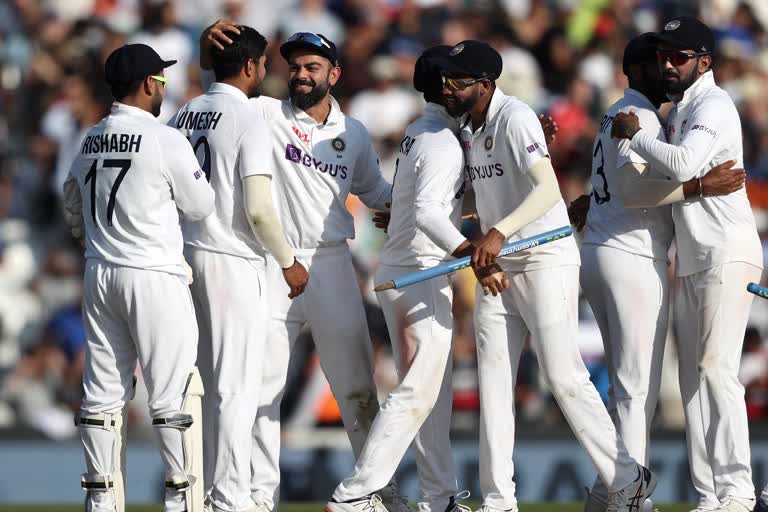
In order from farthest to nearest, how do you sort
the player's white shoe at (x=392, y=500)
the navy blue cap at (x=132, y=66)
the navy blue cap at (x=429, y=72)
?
the player's white shoe at (x=392, y=500), the navy blue cap at (x=429, y=72), the navy blue cap at (x=132, y=66)

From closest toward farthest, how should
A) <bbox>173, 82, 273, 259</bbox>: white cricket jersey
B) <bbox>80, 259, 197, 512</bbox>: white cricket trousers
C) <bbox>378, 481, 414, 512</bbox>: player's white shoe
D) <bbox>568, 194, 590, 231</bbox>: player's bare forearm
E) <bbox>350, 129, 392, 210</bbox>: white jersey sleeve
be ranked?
1. <bbox>80, 259, 197, 512</bbox>: white cricket trousers
2. <bbox>173, 82, 273, 259</bbox>: white cricket jersey
3. <bbox>378, 481, 414, 512</bbox>: player's white shoe
4. <bbox>350, 129, 392, 210</bbox>: white jersey sleeve
5. <bbox>568, 194, 590, 231</bbox>: player's bare forearm

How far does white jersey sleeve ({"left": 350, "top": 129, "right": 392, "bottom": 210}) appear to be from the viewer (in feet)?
25.7

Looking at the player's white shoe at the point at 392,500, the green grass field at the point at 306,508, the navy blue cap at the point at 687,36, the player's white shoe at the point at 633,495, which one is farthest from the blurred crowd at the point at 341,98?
the navy blue cap at the point at 687,36

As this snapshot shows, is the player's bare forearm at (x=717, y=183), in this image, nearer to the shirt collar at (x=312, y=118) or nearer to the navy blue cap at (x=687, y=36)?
the navy blue cap at (x=687, y=36)

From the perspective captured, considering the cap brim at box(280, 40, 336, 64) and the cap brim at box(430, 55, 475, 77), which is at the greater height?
the cap brim at box(280, 40, 336, 64)

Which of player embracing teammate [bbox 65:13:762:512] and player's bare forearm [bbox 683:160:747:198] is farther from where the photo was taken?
player's bare forearm [bbox 683:160:747:198]

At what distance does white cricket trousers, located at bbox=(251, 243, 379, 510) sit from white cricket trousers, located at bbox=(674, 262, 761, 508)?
168 cm

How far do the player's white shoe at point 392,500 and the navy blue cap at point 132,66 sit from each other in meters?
2.55

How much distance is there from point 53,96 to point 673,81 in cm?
742

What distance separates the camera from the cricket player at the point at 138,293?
21.5 feet

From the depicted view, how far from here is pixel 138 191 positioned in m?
6.59

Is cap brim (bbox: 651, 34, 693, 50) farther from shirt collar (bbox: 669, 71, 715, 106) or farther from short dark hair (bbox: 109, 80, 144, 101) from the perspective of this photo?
short dark hair (bbox: 109, 80, 144, 101)

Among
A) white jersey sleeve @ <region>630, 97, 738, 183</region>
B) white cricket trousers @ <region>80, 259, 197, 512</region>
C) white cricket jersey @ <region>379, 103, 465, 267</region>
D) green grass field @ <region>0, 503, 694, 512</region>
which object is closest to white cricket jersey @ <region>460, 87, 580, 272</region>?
white cricket jersey @ <region>379, 103, 465, 267</region>

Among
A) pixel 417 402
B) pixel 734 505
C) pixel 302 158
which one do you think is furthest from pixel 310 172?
pixel 734 505
